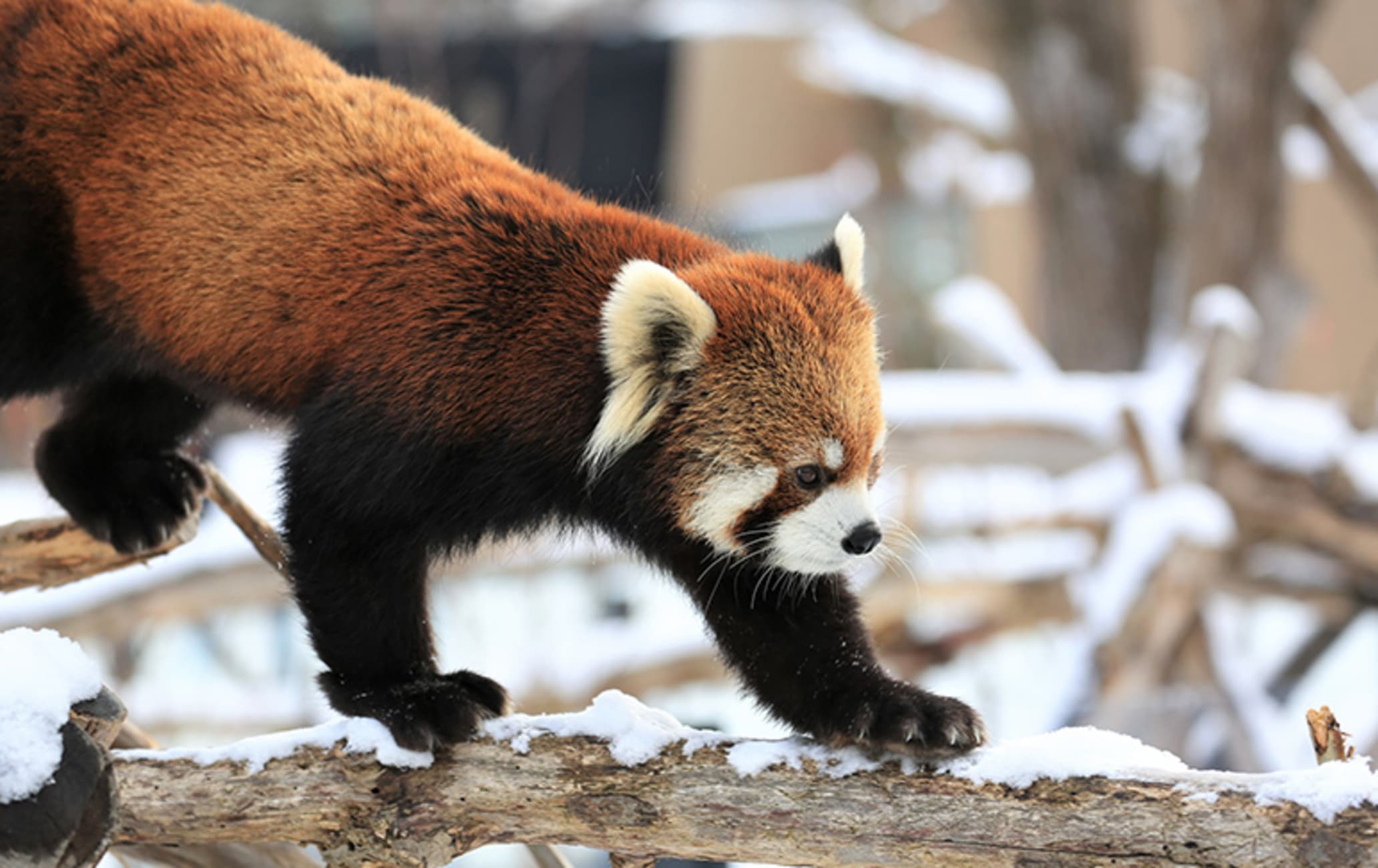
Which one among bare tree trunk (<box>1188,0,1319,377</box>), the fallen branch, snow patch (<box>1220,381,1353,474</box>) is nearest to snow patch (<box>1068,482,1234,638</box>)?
the fallen branch

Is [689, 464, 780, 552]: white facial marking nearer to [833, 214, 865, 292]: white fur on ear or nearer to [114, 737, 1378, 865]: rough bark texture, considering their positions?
[114, 737, 1378, 865]: rough bark texture

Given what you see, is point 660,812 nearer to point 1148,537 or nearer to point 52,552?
point 52,552

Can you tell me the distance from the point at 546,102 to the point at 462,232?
307 inches

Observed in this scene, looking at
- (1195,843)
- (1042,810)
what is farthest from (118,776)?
(1195,843)

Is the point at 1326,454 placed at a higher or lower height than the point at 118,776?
higher

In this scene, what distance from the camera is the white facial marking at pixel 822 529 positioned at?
7.25 ft

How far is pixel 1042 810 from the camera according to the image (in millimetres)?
1928

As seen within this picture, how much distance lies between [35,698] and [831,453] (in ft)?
4.01

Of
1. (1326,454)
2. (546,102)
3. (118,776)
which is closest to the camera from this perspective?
(118,776)

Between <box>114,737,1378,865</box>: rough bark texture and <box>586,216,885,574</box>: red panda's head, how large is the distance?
388mm

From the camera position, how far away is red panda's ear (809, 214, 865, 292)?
101 inches

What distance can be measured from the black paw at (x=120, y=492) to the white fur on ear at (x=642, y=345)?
1.19 m

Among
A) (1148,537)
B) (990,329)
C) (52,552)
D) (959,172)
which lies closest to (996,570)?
(990,329)

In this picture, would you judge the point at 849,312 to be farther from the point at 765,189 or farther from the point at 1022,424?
the point at 765,189
